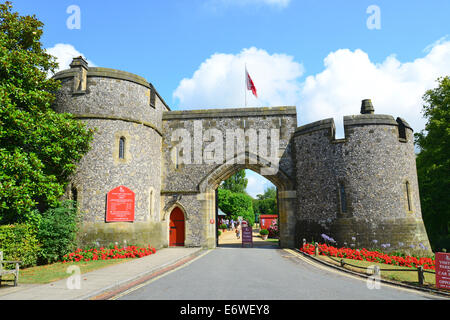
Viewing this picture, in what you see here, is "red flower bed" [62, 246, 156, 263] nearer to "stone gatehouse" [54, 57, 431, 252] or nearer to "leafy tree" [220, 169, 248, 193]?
"stone gatehouse" [54, 57, 431, 252]

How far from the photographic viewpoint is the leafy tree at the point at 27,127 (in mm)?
11516

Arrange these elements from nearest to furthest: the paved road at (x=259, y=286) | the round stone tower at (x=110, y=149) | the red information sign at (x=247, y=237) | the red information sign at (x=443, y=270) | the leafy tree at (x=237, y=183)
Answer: the paved road at (x=259, y=286), the red information sign at (x=443, y=270), the round stone tower at (x=110, y=149), the red information sign at (x=247, y=237), the leafy tree at (x=237, y=183)

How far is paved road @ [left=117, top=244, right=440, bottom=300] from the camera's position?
290 inches

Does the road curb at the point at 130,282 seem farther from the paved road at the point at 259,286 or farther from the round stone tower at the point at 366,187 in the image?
the round stone tower at the point at 366,187

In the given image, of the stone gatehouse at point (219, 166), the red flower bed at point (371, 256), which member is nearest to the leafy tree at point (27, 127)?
the stone gatehouse at point (219, 166)

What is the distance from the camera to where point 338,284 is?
886cm

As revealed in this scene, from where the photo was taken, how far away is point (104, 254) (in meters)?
14.4

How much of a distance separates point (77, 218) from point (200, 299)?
35.0ft

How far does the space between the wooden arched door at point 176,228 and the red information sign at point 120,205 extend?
4.53 metres

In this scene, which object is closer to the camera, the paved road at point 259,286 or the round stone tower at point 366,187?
the paved road at point 259,286

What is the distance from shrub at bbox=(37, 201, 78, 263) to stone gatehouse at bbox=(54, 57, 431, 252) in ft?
2.73
